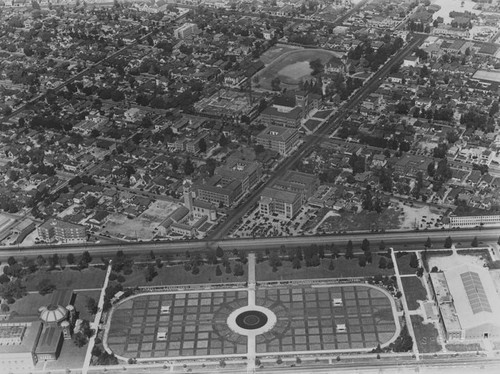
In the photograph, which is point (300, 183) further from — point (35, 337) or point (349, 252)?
point (35, 337)

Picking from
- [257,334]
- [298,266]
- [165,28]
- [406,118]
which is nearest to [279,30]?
[165,28]

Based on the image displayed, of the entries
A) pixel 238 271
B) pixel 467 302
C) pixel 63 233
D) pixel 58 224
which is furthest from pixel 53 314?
pixel 467 302

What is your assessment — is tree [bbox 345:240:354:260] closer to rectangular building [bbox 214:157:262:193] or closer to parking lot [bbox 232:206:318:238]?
parking lot [bbox 232:206:318:238]

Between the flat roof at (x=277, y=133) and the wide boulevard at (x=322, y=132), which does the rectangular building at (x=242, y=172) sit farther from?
the flat roof at (x=277, y=133)

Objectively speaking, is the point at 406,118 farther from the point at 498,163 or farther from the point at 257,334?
the point at 257,334

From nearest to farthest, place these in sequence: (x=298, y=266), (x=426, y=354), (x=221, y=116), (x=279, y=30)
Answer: (x=426, y=354)
(x=298, y=266)
(x=221, y=116)
(x=279, y=30)

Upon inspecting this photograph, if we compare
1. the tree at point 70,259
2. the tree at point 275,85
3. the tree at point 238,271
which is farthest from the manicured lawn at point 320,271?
the tree at point 275,85
